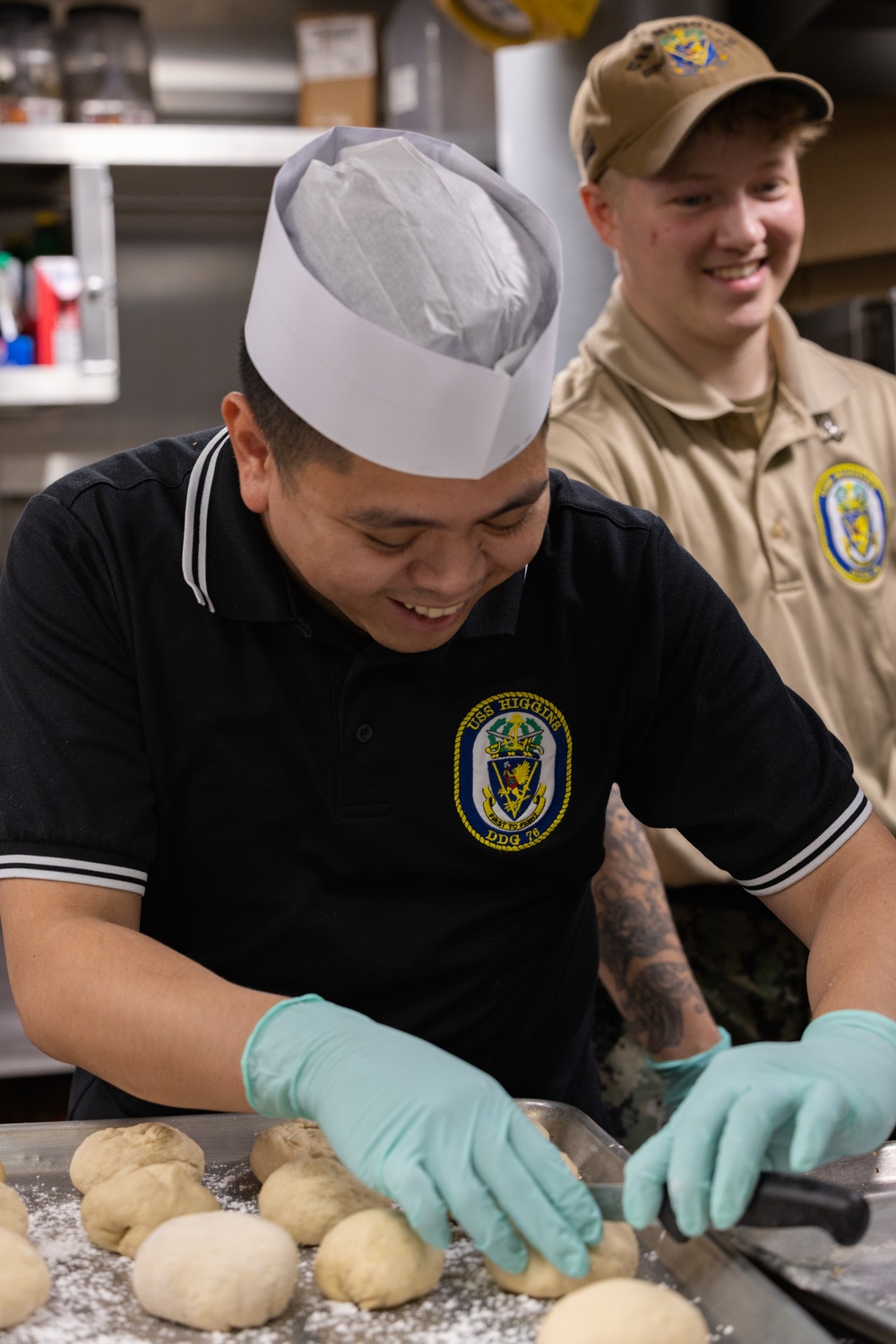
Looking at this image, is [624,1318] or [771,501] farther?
[771,501]

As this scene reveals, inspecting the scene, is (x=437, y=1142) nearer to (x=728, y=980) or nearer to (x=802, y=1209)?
(x=802, y=1209)

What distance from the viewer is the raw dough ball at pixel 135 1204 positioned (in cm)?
99

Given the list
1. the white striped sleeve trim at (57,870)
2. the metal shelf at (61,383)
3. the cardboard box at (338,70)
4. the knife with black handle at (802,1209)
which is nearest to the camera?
the knife with black handle at (802,1209)

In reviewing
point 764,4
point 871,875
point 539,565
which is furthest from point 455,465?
point 764,4

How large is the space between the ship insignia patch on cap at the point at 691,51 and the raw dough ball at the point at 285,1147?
1.46m

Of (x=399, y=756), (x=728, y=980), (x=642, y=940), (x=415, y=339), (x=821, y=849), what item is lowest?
(x=728, y=980)

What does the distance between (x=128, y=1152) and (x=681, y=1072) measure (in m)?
0.78

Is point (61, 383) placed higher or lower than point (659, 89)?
lower

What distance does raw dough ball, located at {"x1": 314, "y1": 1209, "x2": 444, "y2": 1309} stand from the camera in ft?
2.99

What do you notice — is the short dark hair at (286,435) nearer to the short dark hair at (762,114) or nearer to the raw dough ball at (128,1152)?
the raw dough ball at (128,1152)

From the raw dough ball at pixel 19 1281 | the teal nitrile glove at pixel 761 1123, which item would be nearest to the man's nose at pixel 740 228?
the teal nitrile glove at pixel 761 1123

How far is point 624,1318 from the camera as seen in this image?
2.81 feet

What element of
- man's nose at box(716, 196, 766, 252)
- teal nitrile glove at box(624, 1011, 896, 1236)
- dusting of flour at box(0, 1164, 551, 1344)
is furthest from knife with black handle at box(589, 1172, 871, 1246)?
man's nose at box(716, 196, 766, 252)

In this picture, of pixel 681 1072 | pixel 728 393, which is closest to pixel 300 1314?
pixel 681 1072
